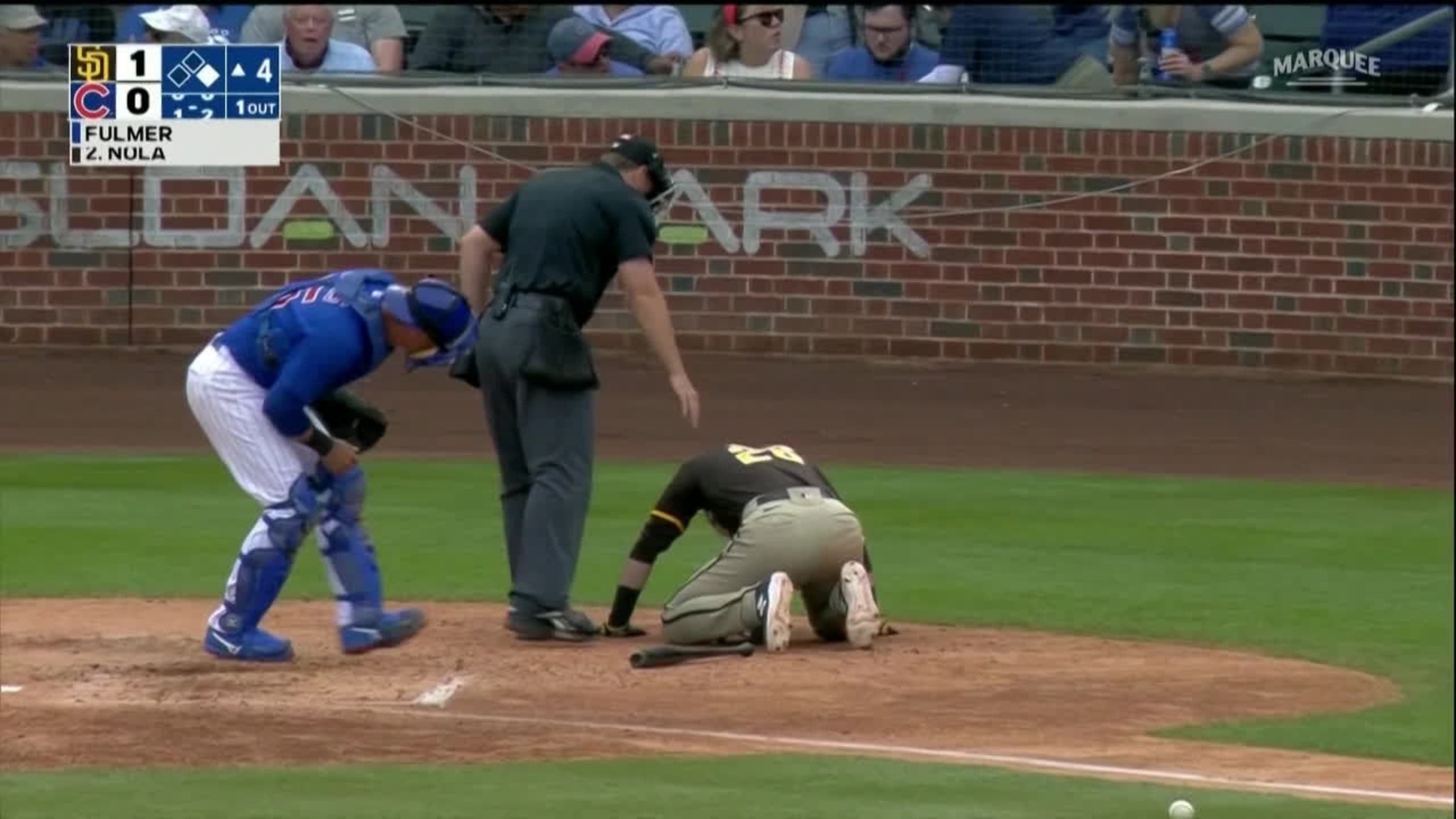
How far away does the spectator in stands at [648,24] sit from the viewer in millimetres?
20438

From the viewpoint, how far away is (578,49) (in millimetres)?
20250

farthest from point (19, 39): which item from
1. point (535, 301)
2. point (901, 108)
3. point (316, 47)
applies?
point (535, 301)

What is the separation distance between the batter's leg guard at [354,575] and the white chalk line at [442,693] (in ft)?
1.63

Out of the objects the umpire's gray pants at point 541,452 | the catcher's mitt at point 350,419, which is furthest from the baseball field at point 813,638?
the catcher's mitt at point 350,419

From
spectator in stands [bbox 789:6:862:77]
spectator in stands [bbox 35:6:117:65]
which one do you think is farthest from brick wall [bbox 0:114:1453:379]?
spectator in stands [bbox 35:6:117:65]

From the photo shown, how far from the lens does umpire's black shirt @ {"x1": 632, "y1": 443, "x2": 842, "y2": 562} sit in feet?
34.1

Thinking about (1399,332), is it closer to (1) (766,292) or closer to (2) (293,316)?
(1) (766,292)

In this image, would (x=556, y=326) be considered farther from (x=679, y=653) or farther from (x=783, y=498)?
(x=679, y=653)

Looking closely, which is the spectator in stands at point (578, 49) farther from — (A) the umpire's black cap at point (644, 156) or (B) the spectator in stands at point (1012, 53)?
(A) the umpire's black cap at point (644, 156)

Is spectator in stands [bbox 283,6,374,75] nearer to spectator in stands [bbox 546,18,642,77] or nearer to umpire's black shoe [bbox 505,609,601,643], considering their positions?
spectator in stands [bbox 546,18,642,77]

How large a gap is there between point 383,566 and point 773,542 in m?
2.94

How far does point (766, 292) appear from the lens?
20391mm

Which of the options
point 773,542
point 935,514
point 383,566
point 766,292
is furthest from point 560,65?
point 773,542

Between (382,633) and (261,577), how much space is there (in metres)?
0.61
